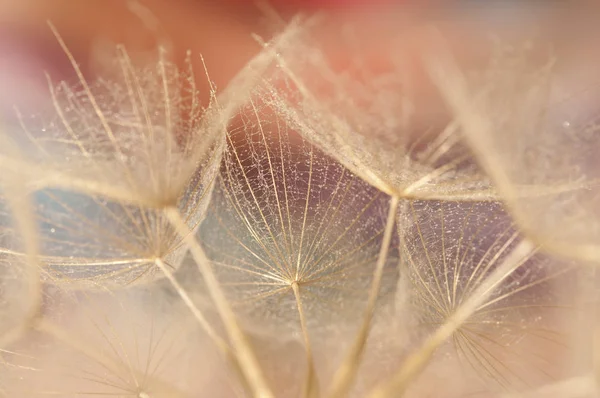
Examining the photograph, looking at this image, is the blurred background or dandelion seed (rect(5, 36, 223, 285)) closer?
dandelion seed (rect(5, 36, 223, 285))

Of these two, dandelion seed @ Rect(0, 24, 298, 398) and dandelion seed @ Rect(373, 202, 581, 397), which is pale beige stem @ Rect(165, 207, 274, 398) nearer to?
dandelion seed @ Rect(0, 24, 298, 398)

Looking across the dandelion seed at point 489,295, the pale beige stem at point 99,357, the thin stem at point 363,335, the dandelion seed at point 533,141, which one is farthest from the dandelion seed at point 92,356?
the dandelion seed at point 533,141

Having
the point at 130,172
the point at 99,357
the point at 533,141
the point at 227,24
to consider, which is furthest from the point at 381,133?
the point at 227,24

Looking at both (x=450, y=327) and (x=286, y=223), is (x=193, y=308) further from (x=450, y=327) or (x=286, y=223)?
(x=450, y=327)

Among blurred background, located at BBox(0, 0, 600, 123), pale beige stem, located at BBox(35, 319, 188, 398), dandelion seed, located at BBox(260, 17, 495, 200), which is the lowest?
pale beige stem, located at BBox(35, 319, 188, 398)

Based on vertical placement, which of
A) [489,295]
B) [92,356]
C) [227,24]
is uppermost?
[227,24]

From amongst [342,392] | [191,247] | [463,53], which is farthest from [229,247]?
[463,53]

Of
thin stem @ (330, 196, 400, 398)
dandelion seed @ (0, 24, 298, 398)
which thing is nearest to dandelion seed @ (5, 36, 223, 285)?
dandelion seed @ (0, 24, 298, 398)
